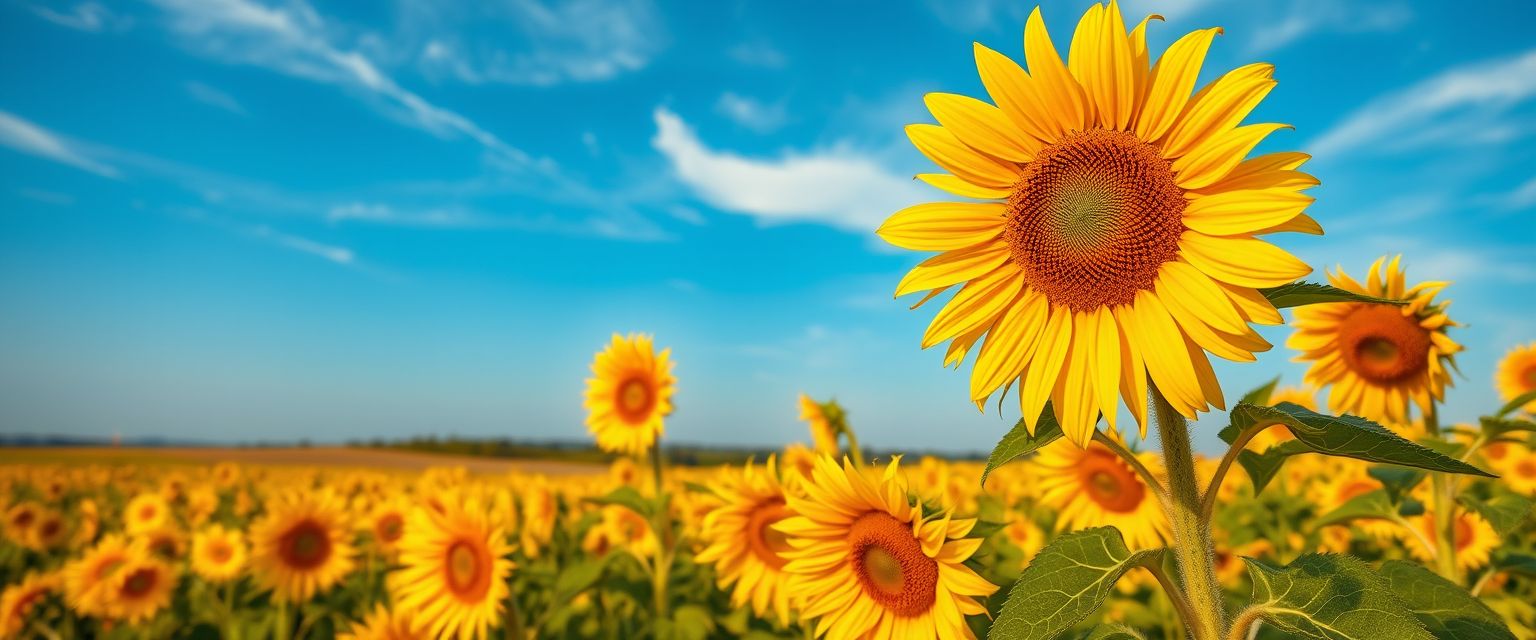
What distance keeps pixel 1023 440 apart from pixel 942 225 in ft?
1.93

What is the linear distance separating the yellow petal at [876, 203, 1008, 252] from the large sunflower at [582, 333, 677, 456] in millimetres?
4709

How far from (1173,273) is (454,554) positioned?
4662 millimetres

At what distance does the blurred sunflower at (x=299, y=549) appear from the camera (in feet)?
23.3

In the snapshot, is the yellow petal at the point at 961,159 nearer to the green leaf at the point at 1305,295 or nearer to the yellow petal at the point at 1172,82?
the yellow petal at the point at 1172,82

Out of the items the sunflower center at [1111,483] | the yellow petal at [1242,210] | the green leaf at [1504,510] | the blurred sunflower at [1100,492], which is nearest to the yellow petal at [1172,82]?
the yellow petal at [1242,210]

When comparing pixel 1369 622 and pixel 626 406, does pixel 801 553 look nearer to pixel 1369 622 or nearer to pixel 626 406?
pixel 1369 622

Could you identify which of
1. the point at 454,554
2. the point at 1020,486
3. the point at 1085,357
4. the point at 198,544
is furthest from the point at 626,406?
the point at 1020,486

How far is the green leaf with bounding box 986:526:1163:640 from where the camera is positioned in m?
1.81

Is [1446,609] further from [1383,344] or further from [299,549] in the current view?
[299,549]

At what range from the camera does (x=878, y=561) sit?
10.1 ft

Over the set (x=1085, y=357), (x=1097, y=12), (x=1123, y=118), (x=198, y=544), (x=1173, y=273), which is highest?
(x=1097, y=12)

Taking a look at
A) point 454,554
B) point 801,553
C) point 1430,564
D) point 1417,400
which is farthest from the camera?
point 1430,564

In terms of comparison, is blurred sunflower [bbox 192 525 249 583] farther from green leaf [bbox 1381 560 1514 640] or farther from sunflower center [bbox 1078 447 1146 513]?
green leaf [bbox 1381 560 1514 640]

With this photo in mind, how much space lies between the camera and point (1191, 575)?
2025 mm
